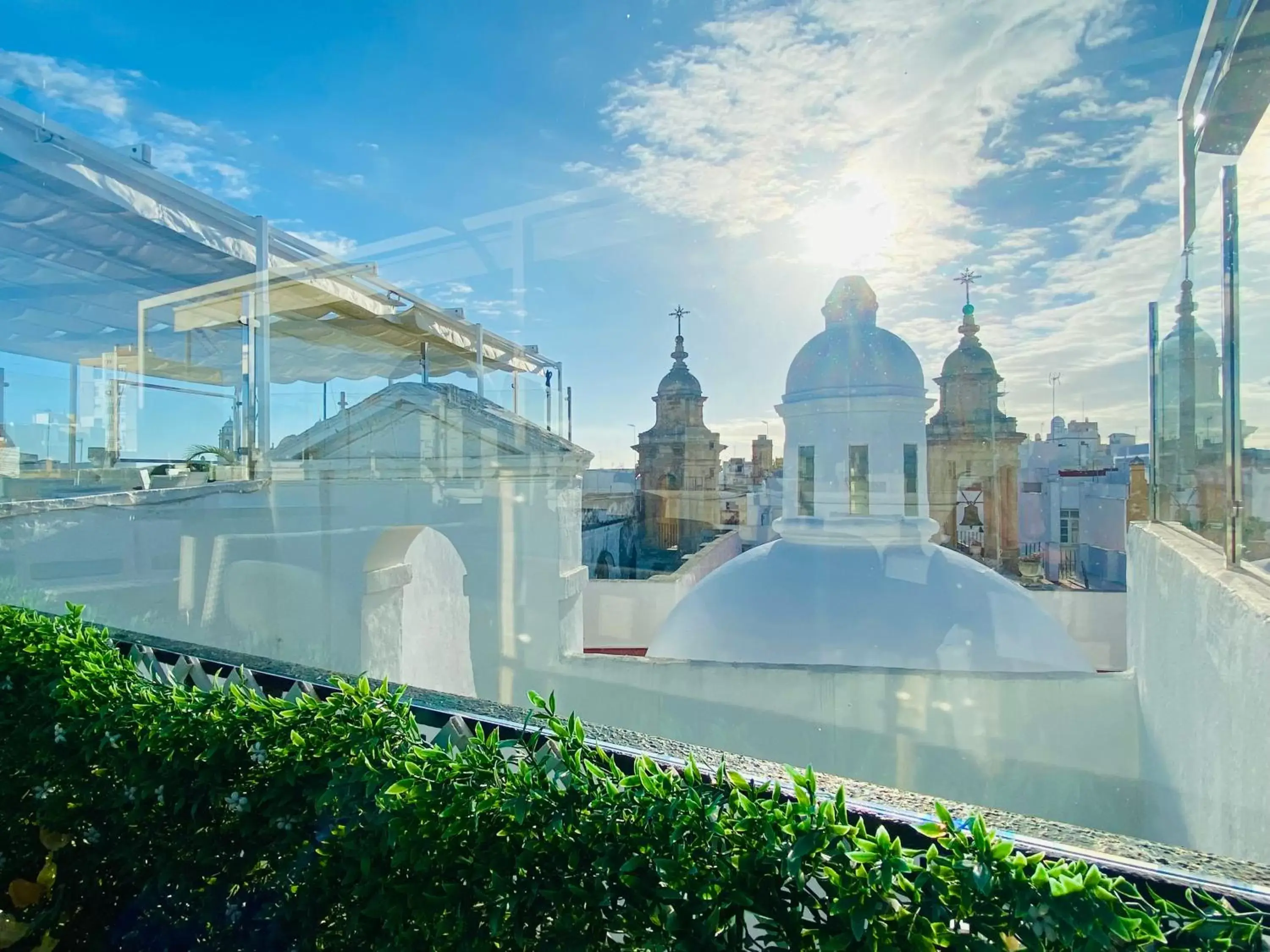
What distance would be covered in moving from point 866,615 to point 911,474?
42.1 inches

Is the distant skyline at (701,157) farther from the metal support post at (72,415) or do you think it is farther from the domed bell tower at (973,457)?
the metal support post at (72,415)

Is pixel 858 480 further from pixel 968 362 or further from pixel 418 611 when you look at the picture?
pixel 418 611

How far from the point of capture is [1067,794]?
216cm

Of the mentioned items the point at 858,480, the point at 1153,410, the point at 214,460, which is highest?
the point at 1153,410

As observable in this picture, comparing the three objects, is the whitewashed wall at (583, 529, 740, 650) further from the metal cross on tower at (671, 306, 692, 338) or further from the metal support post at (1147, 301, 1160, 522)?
the metal support post at (1147, 301, 1160, 522)

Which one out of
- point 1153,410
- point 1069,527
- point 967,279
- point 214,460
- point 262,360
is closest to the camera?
point 1153,410

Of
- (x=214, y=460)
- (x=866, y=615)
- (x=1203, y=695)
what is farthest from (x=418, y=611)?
(x=1203, y=695)

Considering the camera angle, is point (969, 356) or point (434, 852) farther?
point (969, 356)

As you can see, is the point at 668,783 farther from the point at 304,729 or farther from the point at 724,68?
the point at 724,68

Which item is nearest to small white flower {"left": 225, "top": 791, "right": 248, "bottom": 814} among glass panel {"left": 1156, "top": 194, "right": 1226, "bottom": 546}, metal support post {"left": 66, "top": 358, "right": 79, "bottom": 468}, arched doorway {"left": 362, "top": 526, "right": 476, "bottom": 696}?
arched doorway {"left": 362, "top": 526, "right": 476, "bottom": 696}

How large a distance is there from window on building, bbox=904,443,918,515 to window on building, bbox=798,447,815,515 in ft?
1.44

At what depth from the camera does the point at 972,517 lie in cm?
271

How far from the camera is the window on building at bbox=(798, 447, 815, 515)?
10.2ft

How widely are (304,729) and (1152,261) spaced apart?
2.85 metres
